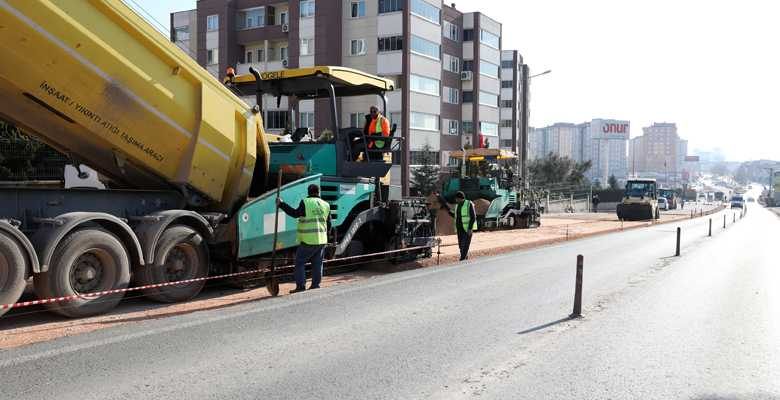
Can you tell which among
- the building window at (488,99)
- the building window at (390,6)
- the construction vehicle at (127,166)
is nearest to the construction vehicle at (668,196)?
the building window at (488,99)

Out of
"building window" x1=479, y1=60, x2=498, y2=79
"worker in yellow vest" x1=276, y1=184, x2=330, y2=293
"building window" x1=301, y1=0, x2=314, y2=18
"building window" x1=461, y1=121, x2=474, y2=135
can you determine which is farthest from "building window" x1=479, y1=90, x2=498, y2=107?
"worker in yellow vest" x1=276, y1=184, x2=330, y2=293

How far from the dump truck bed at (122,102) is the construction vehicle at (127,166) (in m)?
0.01

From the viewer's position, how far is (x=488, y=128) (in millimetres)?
54312

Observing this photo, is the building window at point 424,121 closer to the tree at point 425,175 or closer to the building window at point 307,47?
the tree at point 425,175

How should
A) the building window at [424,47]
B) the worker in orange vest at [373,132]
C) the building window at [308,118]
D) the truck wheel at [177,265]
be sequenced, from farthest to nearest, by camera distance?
the building window at [424,47] → the building window at [308,118] → the worker in orange vest at [373,132] → the truck wheel at [177,265]

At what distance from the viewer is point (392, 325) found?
6965 mm

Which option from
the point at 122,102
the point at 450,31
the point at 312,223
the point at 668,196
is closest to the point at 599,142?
the point at 668,196

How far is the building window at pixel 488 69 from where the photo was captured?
52406 millimetres

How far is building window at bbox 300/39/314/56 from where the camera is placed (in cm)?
4272

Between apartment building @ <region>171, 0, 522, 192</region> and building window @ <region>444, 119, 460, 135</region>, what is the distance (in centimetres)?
8

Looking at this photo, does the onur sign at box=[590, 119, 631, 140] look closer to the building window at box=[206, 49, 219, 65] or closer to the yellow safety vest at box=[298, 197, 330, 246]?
the building window at box=[206, 49, 219, 65]

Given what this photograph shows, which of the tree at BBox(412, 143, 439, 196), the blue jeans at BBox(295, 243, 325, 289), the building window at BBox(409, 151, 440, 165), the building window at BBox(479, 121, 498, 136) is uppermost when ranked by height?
the building window at BBox(479, 121, 498, 136)

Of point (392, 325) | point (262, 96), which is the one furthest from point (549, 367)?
point (262, 96)

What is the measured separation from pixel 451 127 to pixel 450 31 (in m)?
7.66
